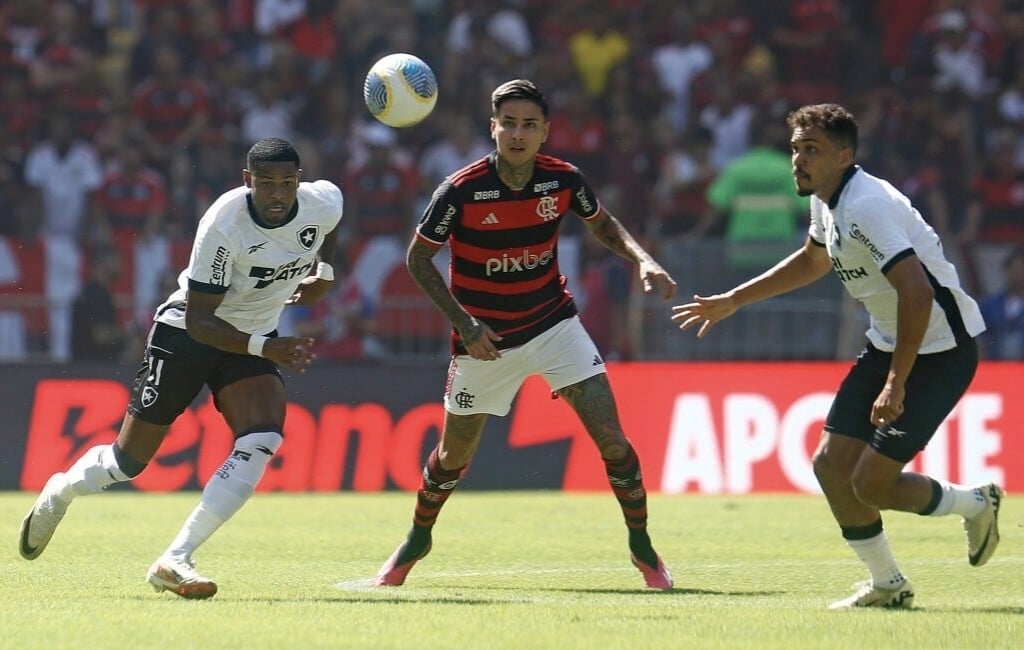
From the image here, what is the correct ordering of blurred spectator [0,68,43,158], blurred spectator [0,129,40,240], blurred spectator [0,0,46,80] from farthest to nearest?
blurred spectator [0,0,46,80]
blurred spectator [0,68,43,158]
blurred spectator [0,129,40,240]

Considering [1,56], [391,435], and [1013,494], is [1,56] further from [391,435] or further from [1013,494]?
[1013,494]

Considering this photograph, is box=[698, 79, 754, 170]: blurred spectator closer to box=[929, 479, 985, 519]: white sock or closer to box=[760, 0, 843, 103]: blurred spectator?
box=[760, 0, 843, 103]: blurred spectator

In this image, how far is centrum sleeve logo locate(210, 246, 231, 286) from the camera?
8.80m

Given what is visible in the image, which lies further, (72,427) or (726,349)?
(726,349)

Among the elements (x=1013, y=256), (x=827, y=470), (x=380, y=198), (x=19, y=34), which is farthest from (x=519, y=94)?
(x=19, y=34)

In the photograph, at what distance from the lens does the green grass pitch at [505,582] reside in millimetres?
7225

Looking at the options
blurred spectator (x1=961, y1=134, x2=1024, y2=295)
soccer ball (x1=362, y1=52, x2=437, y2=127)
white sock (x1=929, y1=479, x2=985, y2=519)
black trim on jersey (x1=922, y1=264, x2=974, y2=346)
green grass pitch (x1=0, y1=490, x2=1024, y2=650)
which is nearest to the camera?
green grass pitch (x1=0, y1=490, x2=1024, y2=650)

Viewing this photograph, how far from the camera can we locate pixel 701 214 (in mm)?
20172

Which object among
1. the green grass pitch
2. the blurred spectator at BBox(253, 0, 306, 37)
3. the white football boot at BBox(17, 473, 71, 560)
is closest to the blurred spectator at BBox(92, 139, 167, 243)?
the blurred spectator at BBox(253, 0, 306, 37)

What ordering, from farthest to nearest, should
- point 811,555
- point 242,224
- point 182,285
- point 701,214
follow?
point 701,214 → point 811,555 → point 182,285 → point 242,224

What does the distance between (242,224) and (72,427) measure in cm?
756

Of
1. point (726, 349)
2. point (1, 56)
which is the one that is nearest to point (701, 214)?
point (726, 349)

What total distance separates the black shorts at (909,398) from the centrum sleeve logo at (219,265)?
314 centimetres

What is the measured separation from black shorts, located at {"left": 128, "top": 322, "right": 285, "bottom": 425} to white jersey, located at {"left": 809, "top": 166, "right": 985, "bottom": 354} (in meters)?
3.09
